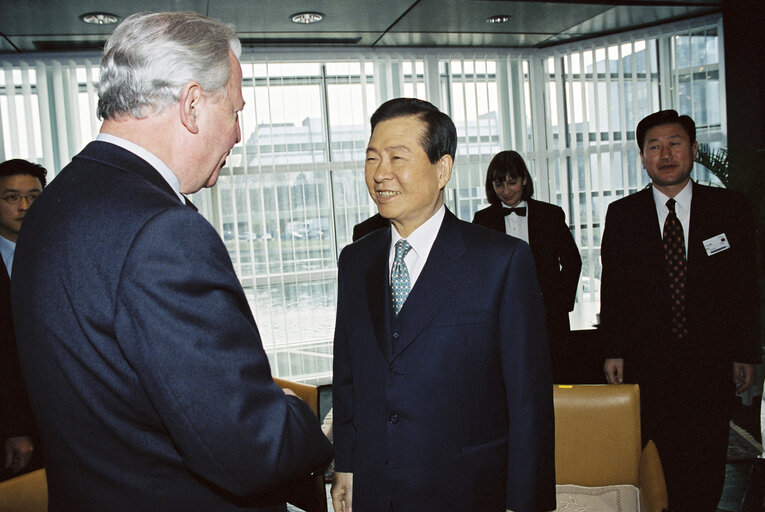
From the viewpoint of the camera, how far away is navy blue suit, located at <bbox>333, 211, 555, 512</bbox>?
1.41 metres

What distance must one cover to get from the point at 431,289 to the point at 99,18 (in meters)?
3.88

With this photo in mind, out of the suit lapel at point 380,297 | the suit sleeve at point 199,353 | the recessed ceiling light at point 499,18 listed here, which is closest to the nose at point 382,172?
the suit lapel at point 380,297

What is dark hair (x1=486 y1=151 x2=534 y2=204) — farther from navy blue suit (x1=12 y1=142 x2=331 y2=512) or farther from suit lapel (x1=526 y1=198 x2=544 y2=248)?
navy blue suit (x1=12 y1=142 x2=331 y2=512)

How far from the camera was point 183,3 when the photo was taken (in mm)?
3867

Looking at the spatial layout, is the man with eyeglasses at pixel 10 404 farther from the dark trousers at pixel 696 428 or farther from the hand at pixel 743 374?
the hand at pixel 743 374

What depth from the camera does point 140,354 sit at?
806 millimetres

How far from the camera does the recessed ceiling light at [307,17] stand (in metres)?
4.34

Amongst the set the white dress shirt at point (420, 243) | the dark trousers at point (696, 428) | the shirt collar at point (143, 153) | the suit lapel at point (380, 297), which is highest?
the shirt collar at point (143, 153)

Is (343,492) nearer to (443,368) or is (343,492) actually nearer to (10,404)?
(443,368)

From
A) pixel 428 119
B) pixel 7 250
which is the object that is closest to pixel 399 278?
pixel 428 119

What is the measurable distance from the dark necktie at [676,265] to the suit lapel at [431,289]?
148cm

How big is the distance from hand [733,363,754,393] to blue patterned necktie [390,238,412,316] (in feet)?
6.01

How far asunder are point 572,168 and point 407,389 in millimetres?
4808

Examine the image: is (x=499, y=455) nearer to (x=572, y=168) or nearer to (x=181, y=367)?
(x=181, y=367)
